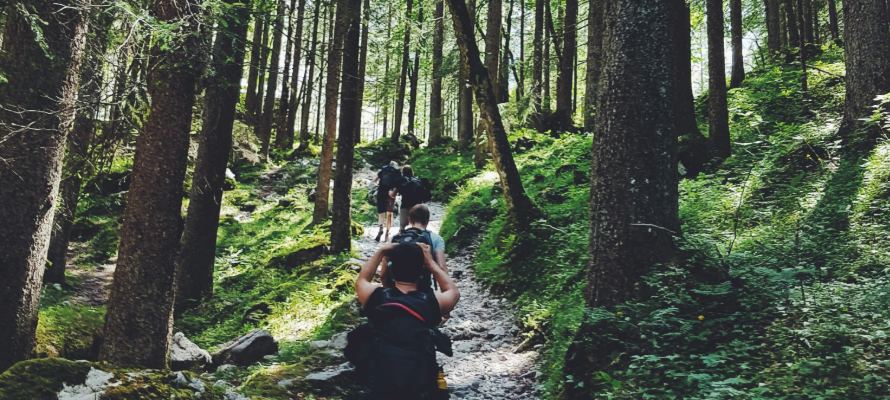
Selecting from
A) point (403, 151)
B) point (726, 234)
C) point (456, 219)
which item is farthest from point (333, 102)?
point (403, 151)

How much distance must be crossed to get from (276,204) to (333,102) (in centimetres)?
728

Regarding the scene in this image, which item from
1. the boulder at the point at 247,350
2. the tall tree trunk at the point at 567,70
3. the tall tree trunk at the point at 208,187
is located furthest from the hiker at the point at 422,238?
the tall tree trunk at the point at 567,70

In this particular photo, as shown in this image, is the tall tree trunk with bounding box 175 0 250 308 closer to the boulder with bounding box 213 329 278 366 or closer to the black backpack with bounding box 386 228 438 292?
the boulder with bounding box 213 329 278 366

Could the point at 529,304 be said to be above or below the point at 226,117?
below

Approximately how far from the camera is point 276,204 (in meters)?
18.6

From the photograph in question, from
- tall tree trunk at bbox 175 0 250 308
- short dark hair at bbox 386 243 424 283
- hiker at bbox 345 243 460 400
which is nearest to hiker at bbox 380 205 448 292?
short dark hair at bbox 386 243 424 283

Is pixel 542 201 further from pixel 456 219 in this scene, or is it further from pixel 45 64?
pixel 45 64

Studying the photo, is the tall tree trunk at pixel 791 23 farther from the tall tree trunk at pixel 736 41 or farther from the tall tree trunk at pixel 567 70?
the tall tree trunk at pixel 567 70

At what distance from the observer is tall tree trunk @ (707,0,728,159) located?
35.6 ft

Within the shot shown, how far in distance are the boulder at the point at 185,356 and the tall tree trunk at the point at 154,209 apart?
1172mm

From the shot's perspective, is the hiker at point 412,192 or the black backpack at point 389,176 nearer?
the hiker at point 412,192

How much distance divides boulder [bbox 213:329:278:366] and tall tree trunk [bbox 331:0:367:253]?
4680mm

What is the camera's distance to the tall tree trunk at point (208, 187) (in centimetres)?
940

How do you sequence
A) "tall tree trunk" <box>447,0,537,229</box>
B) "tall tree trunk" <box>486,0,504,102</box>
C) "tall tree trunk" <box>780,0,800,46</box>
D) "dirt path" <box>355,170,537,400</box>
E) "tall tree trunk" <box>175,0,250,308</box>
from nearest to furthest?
1. "dirt path" <box>355,170,537,400</box>
2. "tall tree trunk" <box>175,0,250,308</box>
3. "tall tree trunk" <box>447,0,537,229</box>
4. "tall tree trunk" <box>780,0,800,46</box>
5. "tall tree trunk" <box>486,0,504,102</box>
